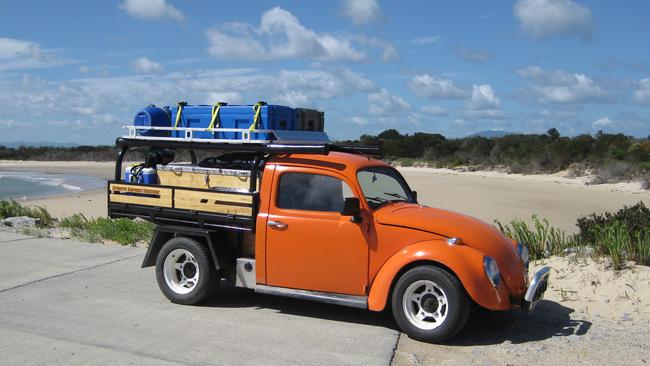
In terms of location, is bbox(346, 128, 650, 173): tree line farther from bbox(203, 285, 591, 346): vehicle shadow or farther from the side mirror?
the side mirror

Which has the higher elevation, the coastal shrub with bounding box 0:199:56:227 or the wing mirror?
the wing mirror

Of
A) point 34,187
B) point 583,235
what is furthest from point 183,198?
point 34,187

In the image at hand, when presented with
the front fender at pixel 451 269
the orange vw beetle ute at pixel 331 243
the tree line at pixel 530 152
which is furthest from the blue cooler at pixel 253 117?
the tree line at pixel 530 152

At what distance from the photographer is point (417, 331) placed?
6.25 m

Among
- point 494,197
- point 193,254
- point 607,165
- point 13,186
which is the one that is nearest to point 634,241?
point 193,254

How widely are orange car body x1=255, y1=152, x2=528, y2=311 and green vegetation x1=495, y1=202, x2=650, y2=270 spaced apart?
2.08m

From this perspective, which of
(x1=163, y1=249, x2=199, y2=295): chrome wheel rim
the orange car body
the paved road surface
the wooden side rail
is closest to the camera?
the paved road surface

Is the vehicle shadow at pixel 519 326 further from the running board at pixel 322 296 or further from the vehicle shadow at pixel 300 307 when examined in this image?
the running board at pixel 322 296

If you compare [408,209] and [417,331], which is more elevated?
[408,209]

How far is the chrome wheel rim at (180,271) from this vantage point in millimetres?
7477

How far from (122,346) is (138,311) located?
121 cm

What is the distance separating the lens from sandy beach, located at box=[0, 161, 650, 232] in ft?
66.0

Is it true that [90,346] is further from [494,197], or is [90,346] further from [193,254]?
[494,197]

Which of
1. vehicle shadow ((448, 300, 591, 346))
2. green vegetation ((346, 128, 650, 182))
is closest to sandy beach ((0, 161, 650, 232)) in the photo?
green vegetation ((346, 128, 650, 182))
